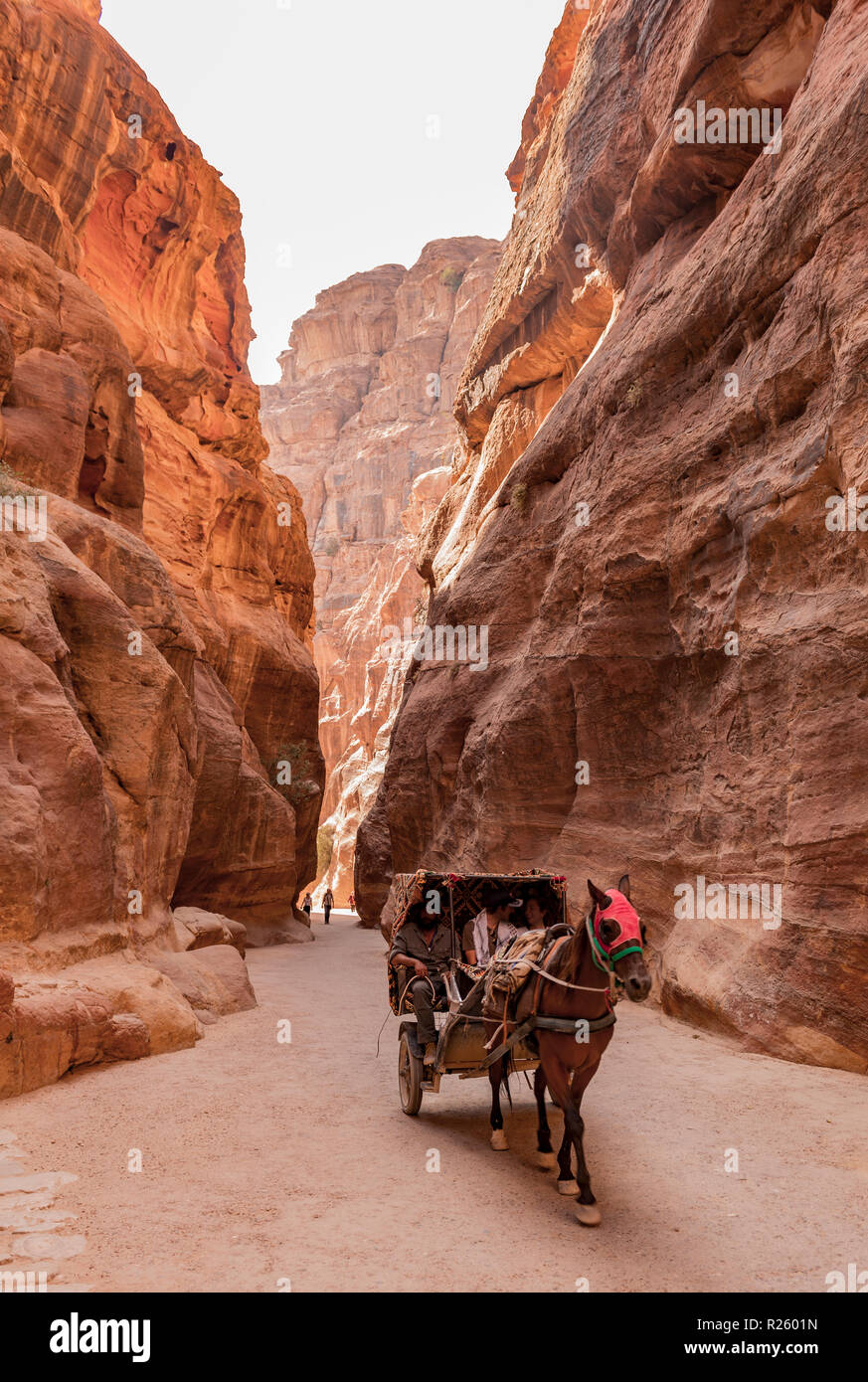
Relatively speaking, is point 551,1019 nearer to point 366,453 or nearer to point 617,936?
point 617,936

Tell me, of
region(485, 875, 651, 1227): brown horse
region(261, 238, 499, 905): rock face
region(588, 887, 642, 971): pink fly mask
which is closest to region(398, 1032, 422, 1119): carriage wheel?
region(485, 875, 651, 1227): brown horse

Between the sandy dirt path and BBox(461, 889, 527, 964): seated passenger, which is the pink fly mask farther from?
BBox(461, 889, 527, 964): seated passenger

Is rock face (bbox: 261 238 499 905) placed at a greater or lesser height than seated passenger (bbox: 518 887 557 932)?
greater

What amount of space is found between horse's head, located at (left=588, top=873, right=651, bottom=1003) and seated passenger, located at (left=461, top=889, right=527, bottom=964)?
6.46 feet

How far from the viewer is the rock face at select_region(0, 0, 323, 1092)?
33.0ft

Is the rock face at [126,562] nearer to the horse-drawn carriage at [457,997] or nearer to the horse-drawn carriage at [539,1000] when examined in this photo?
the horse-drawn carriage at [457,997]

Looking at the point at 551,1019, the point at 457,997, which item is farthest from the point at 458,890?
the point at 551,1019

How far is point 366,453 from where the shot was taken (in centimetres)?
9550

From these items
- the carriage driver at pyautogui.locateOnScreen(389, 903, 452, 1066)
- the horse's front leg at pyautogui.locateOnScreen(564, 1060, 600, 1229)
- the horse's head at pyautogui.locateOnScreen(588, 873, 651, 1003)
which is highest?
the horse's head at pyautogui.locateOnScreen(588, 873, 651, 1003)

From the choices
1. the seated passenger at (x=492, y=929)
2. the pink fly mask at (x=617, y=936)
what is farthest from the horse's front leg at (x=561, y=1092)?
the seated passenger at (x=492, y=929)

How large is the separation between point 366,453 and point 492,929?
9300 centimetres

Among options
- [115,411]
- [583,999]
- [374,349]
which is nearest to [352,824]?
[115,411]

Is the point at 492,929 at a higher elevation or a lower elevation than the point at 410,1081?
higher

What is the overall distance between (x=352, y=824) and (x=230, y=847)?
3956cm
